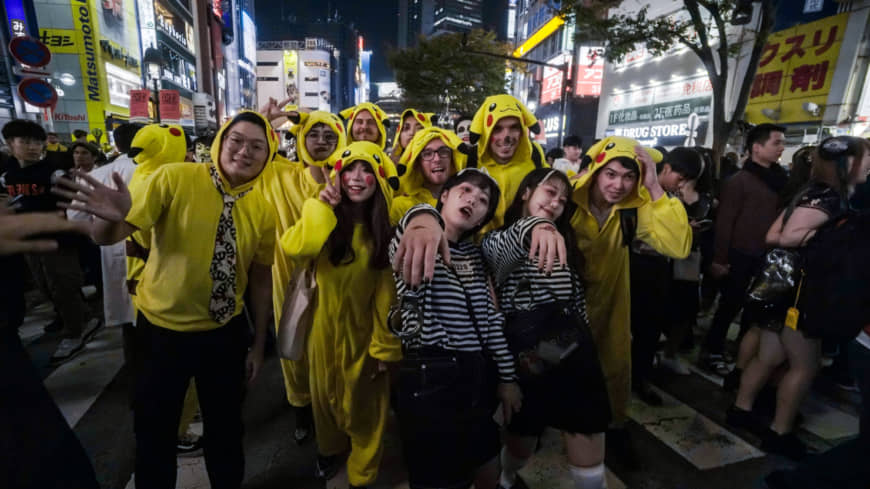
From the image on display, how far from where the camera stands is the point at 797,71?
12.9 meters

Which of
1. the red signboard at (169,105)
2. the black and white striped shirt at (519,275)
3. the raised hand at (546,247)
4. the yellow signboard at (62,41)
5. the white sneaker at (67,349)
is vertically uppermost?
the yellow signboard at (62,41)

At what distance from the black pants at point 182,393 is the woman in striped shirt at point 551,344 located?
4.66 feet

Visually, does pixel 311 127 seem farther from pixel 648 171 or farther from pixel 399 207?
pixel 648 171

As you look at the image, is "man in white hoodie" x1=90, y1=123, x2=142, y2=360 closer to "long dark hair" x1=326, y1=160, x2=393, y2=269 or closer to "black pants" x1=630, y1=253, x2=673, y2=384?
"long dark hair" x1=326, y1=160, x2=393, y2=269

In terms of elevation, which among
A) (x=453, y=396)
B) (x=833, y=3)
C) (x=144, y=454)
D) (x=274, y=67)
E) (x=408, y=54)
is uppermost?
(x=274, y=67)

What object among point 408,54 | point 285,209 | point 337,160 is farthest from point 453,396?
point 408,54

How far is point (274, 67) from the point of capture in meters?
80.8

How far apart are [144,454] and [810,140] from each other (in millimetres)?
16339

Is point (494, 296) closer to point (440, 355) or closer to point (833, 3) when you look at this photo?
point (440, 355)

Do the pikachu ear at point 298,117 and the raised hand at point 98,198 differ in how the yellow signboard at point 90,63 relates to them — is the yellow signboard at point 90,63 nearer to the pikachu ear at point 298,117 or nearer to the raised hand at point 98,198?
the pikachu ear at point 298,117

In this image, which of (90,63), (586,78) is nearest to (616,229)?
(90,63)

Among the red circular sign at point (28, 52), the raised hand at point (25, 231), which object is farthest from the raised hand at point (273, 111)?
the red circular sign at point (28, 52)

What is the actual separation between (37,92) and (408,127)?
22.2ft

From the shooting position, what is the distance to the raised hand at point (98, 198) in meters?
1.54
